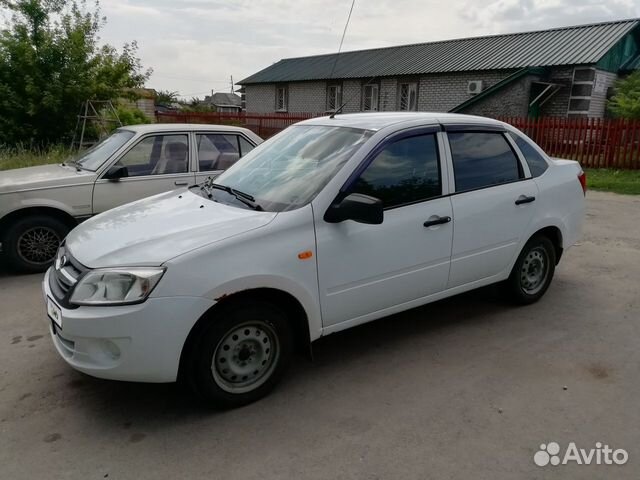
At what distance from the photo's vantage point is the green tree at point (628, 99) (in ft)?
53.5

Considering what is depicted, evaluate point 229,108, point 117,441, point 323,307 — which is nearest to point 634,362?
point 323,307

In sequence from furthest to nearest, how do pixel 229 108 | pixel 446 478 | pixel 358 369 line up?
pixel 229 108 < pixel 358 369 < pixel 446 478

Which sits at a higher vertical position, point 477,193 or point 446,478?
point 477,193

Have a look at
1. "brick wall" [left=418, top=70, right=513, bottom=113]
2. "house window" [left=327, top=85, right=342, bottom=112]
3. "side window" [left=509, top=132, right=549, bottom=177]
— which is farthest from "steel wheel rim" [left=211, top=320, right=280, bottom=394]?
"house window" [left=327, top=85, right=342, bottom=112]

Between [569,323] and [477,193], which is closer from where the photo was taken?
[477,193]

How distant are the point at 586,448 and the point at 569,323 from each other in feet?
5.93

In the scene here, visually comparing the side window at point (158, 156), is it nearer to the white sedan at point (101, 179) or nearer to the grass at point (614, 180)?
the white sedan at point (101, 179)

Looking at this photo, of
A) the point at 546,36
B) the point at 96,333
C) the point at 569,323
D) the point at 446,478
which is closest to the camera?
the point at 446,478

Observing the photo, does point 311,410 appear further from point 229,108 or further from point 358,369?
point 229,108

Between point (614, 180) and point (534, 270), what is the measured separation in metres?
9.22

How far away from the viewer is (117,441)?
2.82 meters

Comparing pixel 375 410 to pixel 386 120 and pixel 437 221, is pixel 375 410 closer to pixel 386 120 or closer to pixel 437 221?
pixel 437 221

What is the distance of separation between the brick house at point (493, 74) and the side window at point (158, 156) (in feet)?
39.6

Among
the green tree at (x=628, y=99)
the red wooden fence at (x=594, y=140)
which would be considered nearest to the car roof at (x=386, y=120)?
the red wooden fence at (x=594, y=140)
